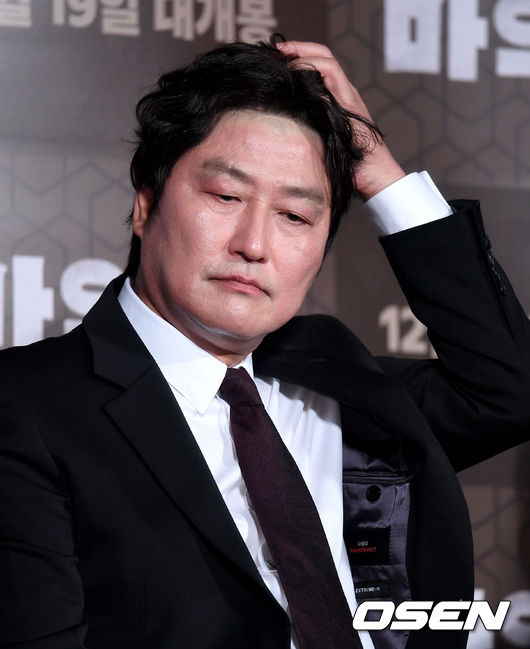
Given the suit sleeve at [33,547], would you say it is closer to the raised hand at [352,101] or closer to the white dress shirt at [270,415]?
the white dress shirt at [270,415]

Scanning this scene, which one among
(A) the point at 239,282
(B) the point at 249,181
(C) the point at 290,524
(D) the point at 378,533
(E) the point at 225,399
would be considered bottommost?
(D) the point at 378,533

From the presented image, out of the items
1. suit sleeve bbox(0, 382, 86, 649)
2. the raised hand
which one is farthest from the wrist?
suit sleeve bbox(0, 382, 86, 649)

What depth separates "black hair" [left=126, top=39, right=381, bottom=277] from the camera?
1.35 m

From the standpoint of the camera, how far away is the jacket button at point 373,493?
1440 millimetres

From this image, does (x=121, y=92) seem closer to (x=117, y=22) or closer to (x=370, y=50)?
(x=117, y=22)

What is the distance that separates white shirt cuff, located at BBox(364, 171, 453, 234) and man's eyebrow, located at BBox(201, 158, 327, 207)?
0.61ft

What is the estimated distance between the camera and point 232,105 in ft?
4.44

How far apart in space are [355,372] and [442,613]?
37 centimetres

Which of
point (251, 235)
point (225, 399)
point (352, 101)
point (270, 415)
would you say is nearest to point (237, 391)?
point (225, 399)

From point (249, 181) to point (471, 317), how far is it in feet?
1.40

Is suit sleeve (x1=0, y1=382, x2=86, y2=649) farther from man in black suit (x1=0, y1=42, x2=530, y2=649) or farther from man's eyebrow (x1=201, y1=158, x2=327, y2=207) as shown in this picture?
man's eyebrow (x1=201, y1=158, x2=327, y2=207)

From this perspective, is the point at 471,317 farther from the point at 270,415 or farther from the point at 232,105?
the point at 232,105

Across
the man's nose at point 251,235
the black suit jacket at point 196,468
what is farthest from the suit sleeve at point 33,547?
the man's nose at point 251,235

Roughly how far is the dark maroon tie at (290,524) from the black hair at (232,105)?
0.99ft
